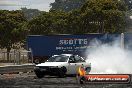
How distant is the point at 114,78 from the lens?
19.3 metres

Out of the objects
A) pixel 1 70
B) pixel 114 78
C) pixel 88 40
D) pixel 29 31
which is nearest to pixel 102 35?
pixel 88 40

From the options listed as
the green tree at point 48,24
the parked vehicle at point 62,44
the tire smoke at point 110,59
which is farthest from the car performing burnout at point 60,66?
the green tree at point 48,24

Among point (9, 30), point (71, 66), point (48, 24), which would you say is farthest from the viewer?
point (48, 24)

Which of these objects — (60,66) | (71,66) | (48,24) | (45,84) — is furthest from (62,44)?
(48,24)

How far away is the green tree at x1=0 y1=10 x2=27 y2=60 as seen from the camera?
6469 cm

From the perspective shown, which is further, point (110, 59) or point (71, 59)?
point (110, 59)

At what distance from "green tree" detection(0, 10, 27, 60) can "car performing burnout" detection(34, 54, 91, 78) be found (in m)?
37.8

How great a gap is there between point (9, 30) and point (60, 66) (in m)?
42.6

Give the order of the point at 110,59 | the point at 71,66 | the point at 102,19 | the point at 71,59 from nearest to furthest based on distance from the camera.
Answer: the point at 71,66, the point at 71,59, the point at 110,59, the point at 102,19

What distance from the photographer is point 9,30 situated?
6719 cm

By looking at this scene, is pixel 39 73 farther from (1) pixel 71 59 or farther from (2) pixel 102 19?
(2) pixel 102 19

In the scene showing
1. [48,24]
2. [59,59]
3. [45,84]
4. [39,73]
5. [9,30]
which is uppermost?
[48,24]

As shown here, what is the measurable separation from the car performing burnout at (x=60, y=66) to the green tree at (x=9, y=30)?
124 feet

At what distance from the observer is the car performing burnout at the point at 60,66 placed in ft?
82.8
